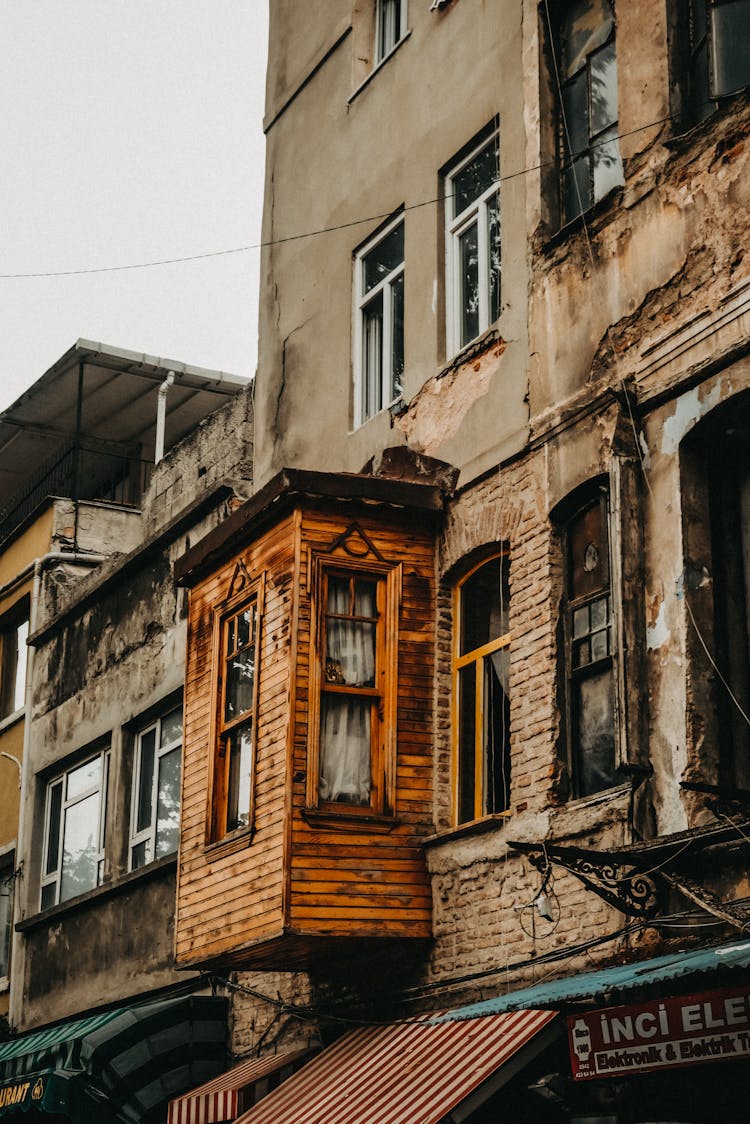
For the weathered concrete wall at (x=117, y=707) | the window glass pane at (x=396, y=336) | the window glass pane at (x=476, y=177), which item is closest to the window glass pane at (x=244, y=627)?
the window glass pane at (x=396, y=336)

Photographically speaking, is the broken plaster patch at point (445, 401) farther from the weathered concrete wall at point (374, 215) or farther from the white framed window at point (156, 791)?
the white framed window at point (156, 791)

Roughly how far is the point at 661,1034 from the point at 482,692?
464 cm

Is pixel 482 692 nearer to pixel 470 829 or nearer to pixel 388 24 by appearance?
pixel 470 829

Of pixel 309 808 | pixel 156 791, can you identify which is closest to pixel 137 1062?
pixel 156 791

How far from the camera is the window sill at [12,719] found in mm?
23312

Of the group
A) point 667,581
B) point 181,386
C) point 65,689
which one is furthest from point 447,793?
point 181,386

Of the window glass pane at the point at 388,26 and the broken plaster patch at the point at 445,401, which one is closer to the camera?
the broken plaster patch at the point at 445,401

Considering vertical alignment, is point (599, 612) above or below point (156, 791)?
below

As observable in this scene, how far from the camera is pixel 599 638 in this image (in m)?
11.9

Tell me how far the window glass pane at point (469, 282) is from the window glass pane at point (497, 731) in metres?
3.08

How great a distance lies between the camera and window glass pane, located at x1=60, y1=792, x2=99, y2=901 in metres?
20.6

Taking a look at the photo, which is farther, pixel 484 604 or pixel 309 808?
pixel 484 604

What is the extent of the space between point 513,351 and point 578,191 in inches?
53.4

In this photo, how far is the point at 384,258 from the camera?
1645 centimetres
